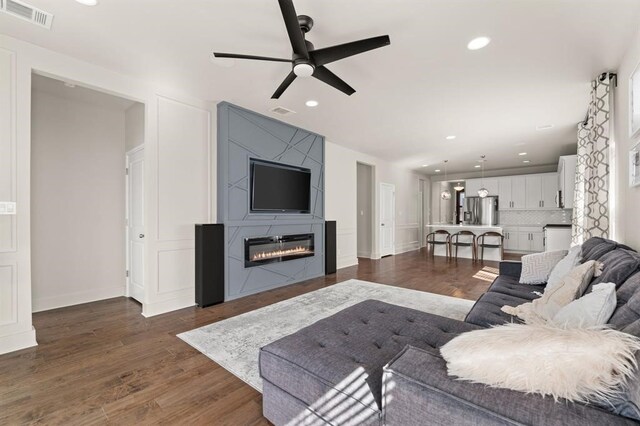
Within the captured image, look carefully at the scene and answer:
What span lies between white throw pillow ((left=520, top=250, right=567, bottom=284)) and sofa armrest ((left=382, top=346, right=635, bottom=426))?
8.08 ft

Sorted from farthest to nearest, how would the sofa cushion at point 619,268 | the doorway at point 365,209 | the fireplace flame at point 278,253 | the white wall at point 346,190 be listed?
1. the doorway at point 365,209
2. the white wall at point 346,190
3. the fireplace flame at point 278,253
4. the sofa cushion at point 619,268

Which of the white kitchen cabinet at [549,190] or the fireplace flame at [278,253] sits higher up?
the white kitchen cabinet at [549,190]

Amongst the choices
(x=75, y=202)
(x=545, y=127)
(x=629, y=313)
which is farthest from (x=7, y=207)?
(x=545, y=127)

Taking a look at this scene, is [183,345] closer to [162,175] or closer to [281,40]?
[162,175]

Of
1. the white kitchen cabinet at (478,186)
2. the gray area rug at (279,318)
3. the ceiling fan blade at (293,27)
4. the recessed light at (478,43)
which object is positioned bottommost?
the gray area rug at (279,318)

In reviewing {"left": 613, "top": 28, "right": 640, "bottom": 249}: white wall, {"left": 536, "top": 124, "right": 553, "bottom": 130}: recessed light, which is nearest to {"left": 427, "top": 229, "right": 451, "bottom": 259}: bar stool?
{"left": 536, "top": 124, "right": 553, "bottom": 130}: recessed light

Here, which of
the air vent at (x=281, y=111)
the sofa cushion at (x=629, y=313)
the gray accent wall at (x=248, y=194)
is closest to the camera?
the sofa cushion at (x=629, y=313)

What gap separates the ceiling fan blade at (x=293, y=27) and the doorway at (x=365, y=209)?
19.1 ft

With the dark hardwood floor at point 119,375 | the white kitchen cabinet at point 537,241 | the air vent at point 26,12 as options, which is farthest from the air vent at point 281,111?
the white kitchen cabinet at point 537,241

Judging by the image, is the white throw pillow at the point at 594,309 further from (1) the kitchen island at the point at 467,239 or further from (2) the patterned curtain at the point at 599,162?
(1) the kitchen island at the point at 467,239

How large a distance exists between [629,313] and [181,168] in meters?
4.16

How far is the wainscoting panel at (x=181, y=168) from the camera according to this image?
3601 millimetres

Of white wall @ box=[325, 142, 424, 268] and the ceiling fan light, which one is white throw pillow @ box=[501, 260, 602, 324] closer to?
the ceiling fan light

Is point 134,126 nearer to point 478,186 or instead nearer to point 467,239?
point 467,239
